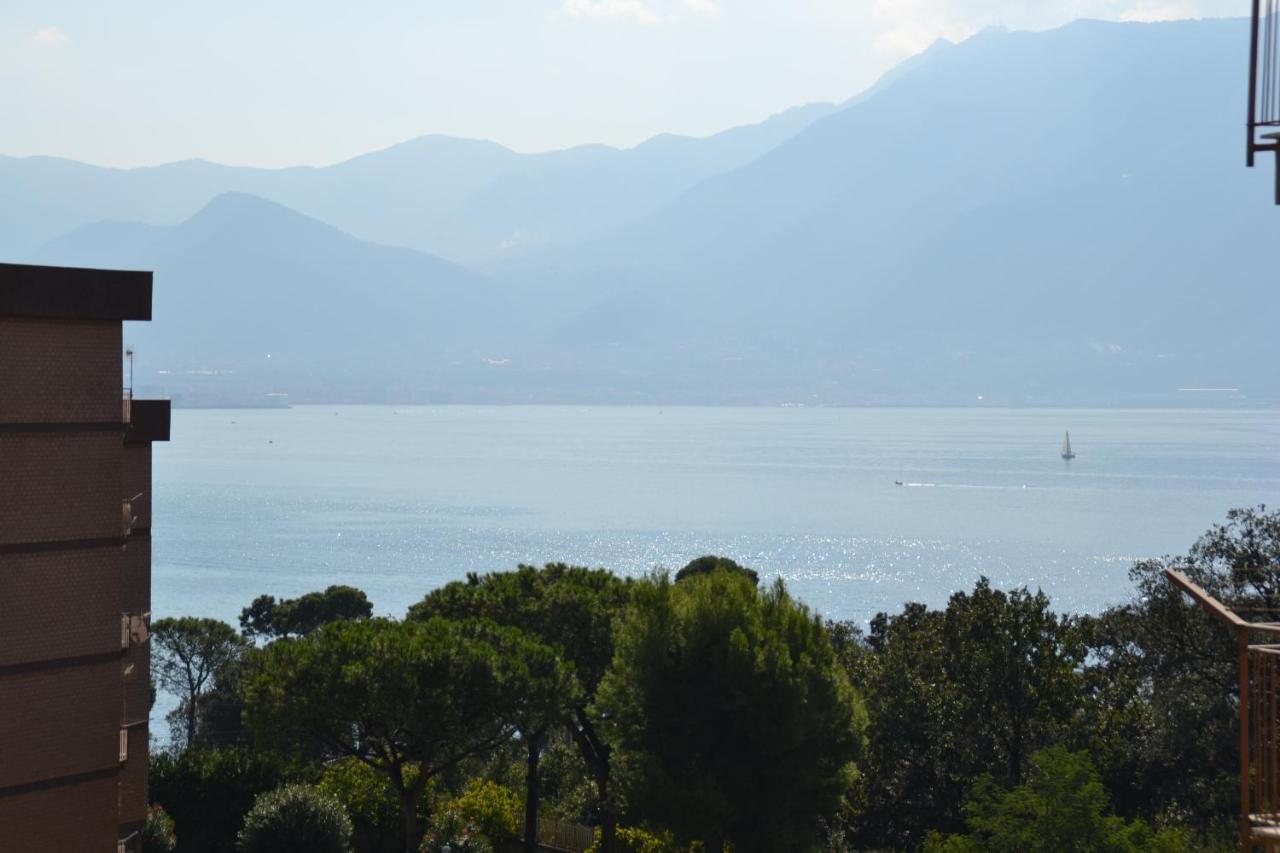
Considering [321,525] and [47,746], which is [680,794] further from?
[321,525]

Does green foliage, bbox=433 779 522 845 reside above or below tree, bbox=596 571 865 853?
→ below

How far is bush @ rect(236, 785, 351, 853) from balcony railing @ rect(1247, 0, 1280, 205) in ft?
61.0

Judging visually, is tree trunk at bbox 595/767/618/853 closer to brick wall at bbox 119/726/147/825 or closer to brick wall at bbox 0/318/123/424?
brick wall at bbox 119/726/147/825

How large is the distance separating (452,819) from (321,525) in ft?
382

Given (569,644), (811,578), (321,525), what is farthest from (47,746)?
(321,525)

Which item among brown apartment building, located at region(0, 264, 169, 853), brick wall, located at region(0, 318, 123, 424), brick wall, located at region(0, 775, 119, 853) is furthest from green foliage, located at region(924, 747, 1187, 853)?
brick wall, located at region(0, 318, 123, 424)

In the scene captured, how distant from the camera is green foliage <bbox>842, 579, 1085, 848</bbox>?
25.3m

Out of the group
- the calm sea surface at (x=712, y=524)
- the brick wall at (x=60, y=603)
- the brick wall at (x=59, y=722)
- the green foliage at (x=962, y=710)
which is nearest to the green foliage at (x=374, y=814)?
the green foliage at (x=962, y=710)

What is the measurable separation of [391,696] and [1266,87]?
16.4 meters

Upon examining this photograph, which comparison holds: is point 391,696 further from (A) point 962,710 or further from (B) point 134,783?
(A) point 962,710

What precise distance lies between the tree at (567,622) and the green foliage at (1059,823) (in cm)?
688

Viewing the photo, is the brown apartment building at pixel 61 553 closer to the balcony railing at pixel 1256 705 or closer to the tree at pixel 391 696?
the tree at pixel 391 696

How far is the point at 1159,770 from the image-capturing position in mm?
23672

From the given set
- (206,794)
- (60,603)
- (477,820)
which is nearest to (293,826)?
(206,794)
